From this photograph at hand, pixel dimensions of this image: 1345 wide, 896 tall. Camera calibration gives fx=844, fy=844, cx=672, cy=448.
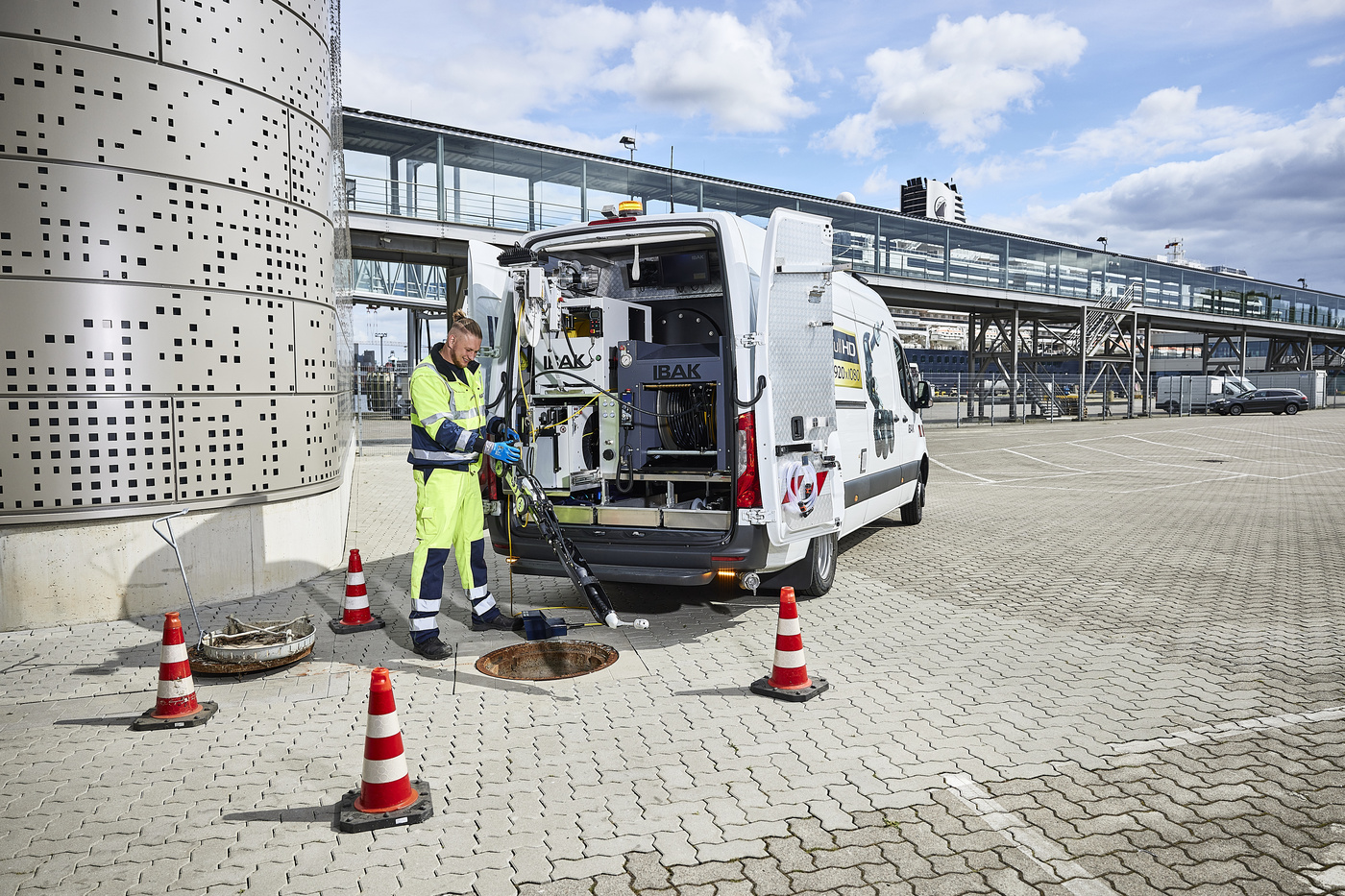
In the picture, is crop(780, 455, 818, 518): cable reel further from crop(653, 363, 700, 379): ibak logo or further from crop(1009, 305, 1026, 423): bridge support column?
crop(1009, 305, 1026, 423): bridge support column

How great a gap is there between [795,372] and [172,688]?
389cm

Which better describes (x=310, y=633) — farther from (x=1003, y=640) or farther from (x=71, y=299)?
(x=1003, y=640)

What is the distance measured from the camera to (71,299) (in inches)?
226

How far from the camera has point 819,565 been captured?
6562mm

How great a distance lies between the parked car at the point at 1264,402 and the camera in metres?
39.2

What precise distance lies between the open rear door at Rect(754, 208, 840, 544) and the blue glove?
5.12 feet

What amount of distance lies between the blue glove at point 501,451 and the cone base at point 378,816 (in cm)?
239

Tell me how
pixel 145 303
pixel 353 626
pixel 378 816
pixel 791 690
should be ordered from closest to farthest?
1. pixel 378 816
2. pixel 791 690
3. pixel 353 626
4. pixel 145 303

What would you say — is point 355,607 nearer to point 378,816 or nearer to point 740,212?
point 378,816

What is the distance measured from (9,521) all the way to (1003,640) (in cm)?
671

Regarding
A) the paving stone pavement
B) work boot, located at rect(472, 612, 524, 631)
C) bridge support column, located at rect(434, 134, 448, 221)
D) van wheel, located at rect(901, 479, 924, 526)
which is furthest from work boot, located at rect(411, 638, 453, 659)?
bridge support column, located at rect(434, 134, 448, 221)

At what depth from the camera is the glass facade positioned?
62.4 feet

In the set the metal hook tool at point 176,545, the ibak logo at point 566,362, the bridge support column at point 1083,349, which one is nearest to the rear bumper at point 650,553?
the ibak logo at point 566,362

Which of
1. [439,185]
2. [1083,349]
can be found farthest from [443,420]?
[1083,349]
